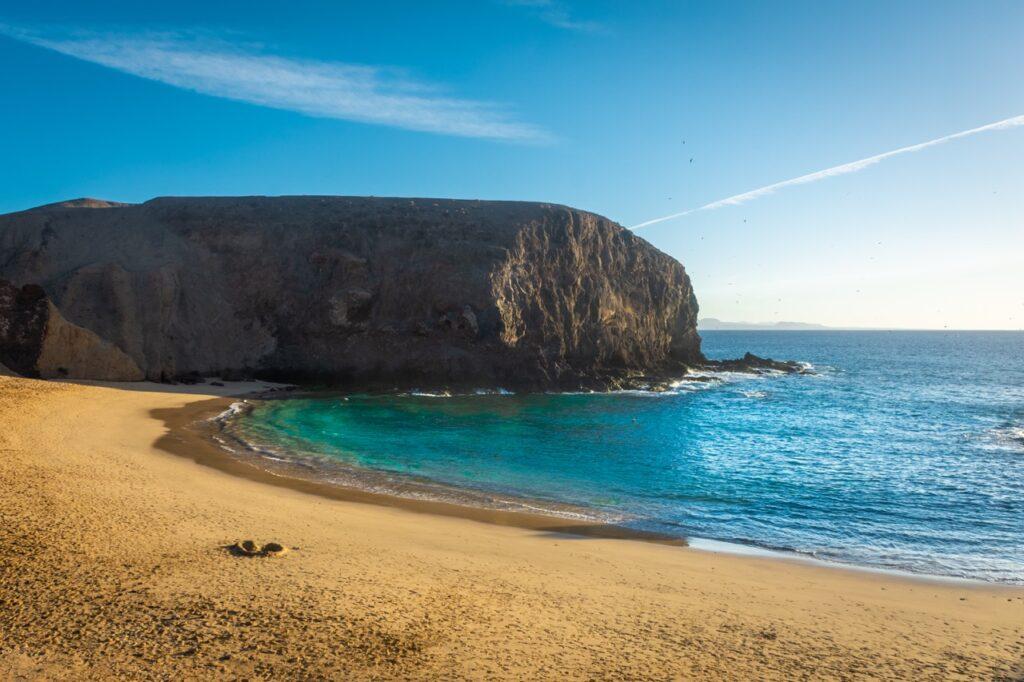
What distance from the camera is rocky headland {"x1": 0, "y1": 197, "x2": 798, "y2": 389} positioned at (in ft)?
134

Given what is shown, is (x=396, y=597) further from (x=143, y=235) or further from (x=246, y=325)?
(x=143, y=235)

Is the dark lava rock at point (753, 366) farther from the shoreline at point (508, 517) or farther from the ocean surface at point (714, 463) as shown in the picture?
the shoreline at point (508, 517)

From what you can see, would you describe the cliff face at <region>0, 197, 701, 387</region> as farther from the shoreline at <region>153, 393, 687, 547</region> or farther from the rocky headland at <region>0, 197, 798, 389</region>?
the shoreline at <region>153, 393, 687, 547</region>

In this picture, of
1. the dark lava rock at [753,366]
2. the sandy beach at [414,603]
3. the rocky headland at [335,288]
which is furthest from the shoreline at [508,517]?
the dark lava rock at [753,366]

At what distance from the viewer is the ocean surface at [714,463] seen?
1462cm

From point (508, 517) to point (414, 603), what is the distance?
6.79 metres

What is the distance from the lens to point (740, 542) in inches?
540

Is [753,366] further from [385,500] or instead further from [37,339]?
[37,339]

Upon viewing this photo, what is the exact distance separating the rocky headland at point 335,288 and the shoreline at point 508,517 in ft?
68.3

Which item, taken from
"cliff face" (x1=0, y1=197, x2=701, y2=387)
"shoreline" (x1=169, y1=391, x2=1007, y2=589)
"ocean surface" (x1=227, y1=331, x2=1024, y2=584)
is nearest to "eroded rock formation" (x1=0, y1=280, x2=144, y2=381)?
"cliff face" (x1=0, y1=197, x2=701, y2=387)

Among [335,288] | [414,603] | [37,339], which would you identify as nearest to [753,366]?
[335,288]

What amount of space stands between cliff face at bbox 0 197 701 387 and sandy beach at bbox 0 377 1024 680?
98.8 feet

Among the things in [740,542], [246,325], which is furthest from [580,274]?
[740,542]

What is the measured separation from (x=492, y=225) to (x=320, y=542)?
41.0m
